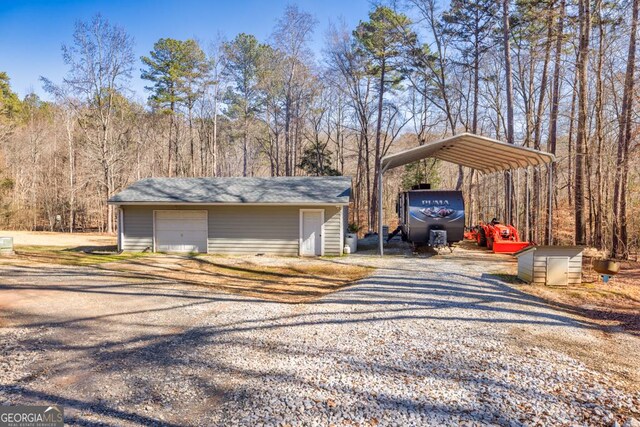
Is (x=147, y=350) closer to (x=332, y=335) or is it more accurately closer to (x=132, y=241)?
(x=332, y=335)

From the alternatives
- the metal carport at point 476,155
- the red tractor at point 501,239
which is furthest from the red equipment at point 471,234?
the metal carport at point 476,155

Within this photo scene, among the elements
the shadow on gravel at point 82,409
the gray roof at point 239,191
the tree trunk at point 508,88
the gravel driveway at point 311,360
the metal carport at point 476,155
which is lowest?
the gravel driveway at point 311,360

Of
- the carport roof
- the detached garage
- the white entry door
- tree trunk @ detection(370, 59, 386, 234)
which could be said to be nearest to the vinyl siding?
the detached garage

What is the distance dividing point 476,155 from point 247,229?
9721 millimetres

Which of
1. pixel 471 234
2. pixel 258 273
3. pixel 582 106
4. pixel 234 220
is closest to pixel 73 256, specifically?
pixel 234 220

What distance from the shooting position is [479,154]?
46.9 ft

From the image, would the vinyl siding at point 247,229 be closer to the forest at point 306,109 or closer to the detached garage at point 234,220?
the detached garage at point 234,220

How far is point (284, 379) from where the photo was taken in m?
3.66

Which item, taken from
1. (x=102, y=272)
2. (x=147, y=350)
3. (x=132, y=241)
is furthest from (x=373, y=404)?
(x=132, y=241)

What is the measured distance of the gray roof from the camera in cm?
1349

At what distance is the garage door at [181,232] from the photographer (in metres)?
14.1

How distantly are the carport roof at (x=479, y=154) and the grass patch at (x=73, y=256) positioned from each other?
10.1 m

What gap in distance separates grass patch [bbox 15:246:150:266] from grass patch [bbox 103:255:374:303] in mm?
1102

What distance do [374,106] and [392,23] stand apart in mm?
6063
